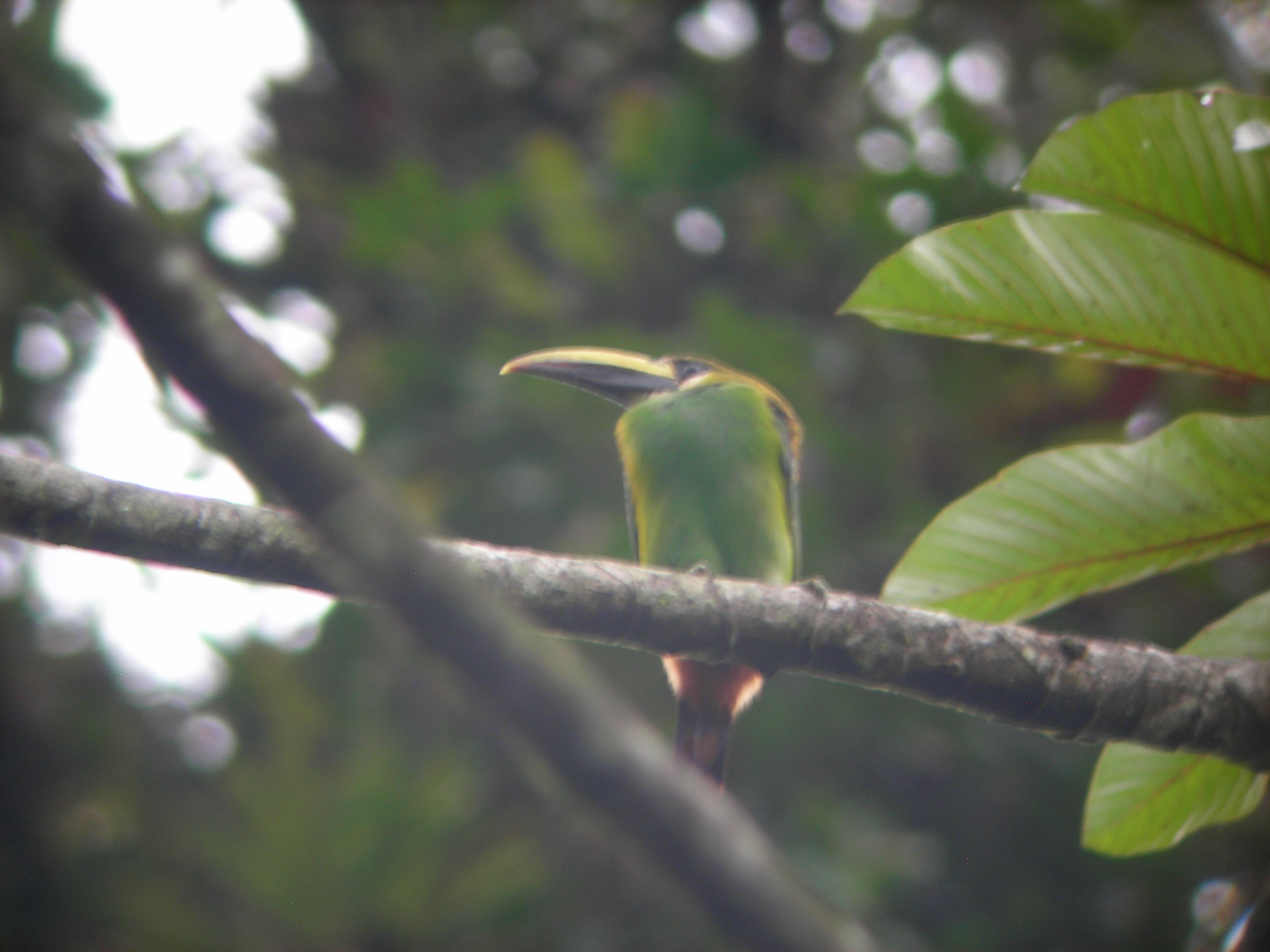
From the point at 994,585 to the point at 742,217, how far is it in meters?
3.07

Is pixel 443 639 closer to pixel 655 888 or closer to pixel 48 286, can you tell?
pixel 655 888

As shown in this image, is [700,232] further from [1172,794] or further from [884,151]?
[1172,794]

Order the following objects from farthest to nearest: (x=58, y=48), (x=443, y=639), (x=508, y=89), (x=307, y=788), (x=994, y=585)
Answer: (x=508, y=89) → (x=58, y=48) → (x=307, y=788) → (x=994, y=585) → (x=443, y=639)

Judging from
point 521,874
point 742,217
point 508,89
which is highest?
point 508,89

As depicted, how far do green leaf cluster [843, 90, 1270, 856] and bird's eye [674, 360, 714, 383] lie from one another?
5.51 feet

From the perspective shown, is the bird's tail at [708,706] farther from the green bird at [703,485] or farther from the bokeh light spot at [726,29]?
the bokeh light spot at [726,29]

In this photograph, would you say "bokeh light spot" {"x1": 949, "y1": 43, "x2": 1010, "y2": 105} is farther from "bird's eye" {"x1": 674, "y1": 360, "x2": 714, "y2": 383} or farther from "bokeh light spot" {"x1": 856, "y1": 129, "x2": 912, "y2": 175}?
"bird's eye" {"x1": 674, "y1": 360, "x2": 714, "y2": 383}

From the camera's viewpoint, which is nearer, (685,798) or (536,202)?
(685,798)

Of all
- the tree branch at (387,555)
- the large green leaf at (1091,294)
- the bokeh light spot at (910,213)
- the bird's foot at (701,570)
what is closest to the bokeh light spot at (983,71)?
the bokeh light spot at (910,213)

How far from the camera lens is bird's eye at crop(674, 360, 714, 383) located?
335 centimetres

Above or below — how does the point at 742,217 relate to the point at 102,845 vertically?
above

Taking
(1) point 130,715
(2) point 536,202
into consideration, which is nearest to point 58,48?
(2) point 536,202

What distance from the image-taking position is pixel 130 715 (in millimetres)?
5191

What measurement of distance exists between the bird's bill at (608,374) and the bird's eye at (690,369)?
0.08m
